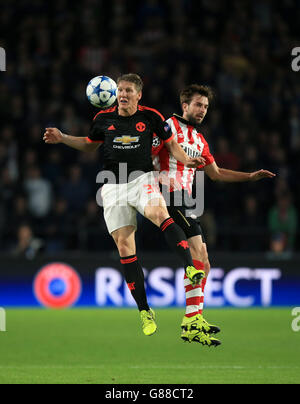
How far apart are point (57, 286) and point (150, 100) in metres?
3.81

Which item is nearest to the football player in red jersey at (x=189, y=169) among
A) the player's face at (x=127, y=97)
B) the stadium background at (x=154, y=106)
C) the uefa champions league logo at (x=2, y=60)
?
the player's face at (x=127, y=97)

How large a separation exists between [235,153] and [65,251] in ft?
11.5

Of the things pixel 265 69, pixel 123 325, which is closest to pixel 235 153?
pixel 265 69

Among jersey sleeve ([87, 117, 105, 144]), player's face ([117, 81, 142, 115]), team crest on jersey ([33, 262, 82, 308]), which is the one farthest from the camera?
team crest on jersey ([33, 262, 82, 308])

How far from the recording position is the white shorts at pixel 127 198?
916cm

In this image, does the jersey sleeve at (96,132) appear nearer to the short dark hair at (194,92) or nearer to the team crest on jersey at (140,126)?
the team crest on jersey at (140,126)

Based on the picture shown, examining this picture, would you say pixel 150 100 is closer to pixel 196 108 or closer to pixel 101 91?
pixel 196 108

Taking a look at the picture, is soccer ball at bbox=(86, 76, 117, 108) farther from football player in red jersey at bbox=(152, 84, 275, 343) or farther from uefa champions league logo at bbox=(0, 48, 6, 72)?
uefa champions league logo at bbox=(0, 48, 6, 72)

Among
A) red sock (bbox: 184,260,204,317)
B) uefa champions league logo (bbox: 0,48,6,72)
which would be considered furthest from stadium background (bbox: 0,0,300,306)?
red sock (bbox: 184,260,204,317)

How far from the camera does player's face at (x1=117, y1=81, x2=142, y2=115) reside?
358 inches

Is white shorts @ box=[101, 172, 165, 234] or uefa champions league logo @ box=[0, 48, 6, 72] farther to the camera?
uefa champions league logo @ box=[0, 48, 6, 72]

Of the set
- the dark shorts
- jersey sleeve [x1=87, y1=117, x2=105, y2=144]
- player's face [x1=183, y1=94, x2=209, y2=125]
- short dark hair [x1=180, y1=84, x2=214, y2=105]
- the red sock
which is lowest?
the red sock

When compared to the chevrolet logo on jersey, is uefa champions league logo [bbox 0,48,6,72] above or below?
above

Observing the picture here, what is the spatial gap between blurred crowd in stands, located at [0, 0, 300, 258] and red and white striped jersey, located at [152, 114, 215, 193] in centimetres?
611
